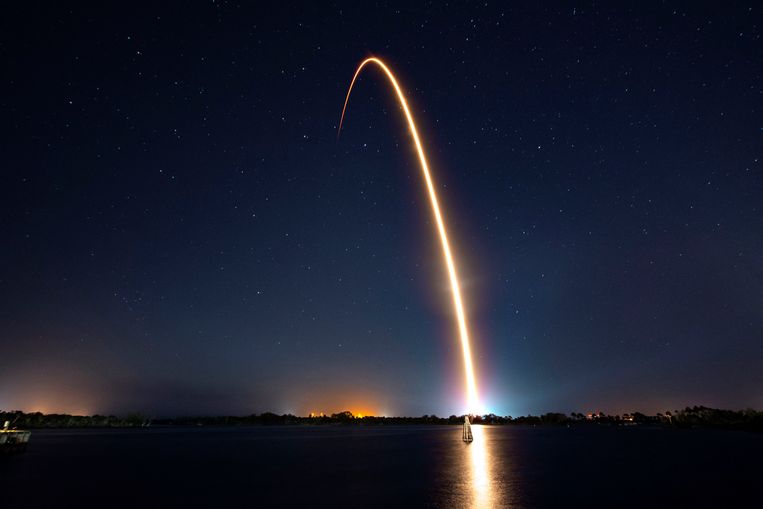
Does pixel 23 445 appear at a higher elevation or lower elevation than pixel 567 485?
higher

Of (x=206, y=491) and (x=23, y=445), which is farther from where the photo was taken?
(x=23, y=445)

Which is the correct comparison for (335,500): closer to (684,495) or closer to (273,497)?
(273,497)

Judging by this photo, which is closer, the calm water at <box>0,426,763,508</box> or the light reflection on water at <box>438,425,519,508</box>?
the light reflection on water at <box>438,425,519,508</box>

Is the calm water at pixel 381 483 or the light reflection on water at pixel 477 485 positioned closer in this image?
the light reflection on water at pixel 477 485

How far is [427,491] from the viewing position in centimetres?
3312

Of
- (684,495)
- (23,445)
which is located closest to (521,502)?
(684,495)

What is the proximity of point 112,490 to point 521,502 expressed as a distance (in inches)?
1178

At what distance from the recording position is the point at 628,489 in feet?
115

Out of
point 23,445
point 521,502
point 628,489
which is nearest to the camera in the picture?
point 521,502

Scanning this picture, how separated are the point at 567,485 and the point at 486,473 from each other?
378 inches

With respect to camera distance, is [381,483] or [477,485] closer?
[477,485]

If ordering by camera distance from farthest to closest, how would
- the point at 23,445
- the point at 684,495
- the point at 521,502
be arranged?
the point at 23,445, the point at 684,495, the point at 521,502

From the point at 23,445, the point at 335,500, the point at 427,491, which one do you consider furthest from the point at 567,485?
the point at 23,445

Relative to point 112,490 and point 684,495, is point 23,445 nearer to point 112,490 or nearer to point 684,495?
point 112,490
